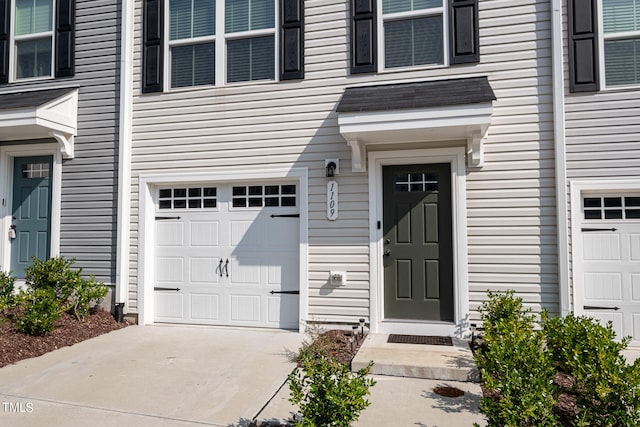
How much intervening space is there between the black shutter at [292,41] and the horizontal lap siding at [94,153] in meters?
2.58

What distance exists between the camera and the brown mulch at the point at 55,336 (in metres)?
4.33

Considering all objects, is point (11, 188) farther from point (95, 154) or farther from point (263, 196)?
point (263, 196)

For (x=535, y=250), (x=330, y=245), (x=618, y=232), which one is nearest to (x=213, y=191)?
(x=330, y=245)

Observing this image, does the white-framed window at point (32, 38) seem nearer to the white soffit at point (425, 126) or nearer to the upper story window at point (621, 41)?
the white soffit at point (425, 126)

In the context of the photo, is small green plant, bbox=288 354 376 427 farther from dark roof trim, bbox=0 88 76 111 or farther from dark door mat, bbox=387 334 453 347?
dark roof trim, bbox=0 88 76 111

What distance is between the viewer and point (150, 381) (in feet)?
12.1

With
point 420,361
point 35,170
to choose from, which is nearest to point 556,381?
point 420,361

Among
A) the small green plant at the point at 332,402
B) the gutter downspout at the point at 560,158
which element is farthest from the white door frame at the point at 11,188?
the gutter downspout at the point at 560,158

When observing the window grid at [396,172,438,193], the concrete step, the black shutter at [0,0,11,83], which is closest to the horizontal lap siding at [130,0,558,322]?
the window grid at [396,172,438,193]

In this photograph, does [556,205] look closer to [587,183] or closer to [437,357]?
[587,183]

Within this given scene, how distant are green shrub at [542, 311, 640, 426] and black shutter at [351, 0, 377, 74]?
12.3 feet

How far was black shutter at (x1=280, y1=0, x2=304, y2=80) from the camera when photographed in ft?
17.7

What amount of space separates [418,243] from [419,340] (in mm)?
1145

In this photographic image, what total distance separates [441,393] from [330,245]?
232cm
